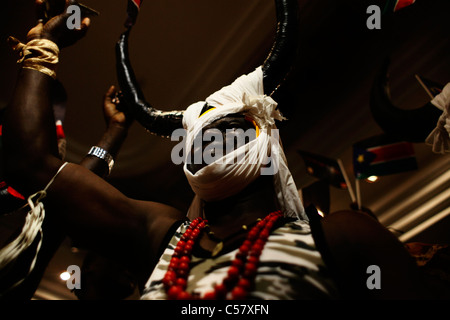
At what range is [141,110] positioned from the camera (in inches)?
53.5

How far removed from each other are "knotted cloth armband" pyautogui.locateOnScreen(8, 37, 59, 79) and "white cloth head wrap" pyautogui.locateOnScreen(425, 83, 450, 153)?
149 centimetres

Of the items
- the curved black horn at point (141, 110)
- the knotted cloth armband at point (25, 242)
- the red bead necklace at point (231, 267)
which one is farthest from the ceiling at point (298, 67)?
the knotted cloth armband at point (25, 242)

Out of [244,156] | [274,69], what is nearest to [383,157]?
[274,69]

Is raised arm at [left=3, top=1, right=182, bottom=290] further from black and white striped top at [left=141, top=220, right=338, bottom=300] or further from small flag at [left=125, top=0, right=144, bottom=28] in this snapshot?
small flag at [left=125, top=0, right=144, bottom=28]

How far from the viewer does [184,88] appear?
2.92m

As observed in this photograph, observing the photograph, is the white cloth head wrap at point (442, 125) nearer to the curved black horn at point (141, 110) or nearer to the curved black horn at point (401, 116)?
the curved black horn at point (401, 116)

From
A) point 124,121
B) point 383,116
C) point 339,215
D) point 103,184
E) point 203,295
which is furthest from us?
point 383,116

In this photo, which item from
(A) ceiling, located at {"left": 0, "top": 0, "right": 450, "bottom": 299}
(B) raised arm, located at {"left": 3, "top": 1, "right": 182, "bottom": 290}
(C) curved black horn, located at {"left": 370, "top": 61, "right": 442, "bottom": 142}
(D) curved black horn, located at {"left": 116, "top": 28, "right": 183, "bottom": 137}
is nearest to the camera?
(B) raised arm, located at {"left": 3, "top": 1, "right": 182, "bottom": 290}

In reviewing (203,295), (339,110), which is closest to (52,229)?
(203,295)

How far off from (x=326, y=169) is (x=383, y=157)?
49 cm

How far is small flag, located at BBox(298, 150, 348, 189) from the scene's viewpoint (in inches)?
105

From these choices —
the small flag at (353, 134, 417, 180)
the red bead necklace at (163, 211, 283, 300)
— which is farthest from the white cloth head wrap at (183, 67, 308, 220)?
the small flag at (353, 134, 417, 180)

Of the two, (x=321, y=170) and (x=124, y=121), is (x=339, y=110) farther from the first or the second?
(x=124, y=121)
